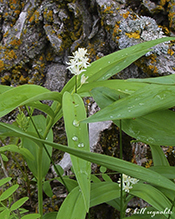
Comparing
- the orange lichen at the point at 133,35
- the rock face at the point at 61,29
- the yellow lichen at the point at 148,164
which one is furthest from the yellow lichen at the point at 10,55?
the yellow lichen at the point at 148,164

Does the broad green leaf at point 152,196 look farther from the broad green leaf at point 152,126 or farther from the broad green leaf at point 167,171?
the broad green leaf at point 152,126

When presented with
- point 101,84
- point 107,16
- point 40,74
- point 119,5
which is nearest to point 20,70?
point 40,74

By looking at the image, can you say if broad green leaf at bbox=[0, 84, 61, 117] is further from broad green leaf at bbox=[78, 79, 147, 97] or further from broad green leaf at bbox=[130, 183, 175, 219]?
broad green leaf at bbox=[130, 183, 175, 219]

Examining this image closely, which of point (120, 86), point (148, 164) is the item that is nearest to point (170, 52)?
point (148, 164)

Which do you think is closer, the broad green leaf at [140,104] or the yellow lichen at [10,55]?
the broad green leaf at [140,104]

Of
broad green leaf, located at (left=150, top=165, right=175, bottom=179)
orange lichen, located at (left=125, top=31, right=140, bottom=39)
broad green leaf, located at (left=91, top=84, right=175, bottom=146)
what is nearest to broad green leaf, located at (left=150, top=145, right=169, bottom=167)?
broad green leaf, located at (left=150, top=165, right=175, bottom=179)

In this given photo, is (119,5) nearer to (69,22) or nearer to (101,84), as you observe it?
(69,22)
